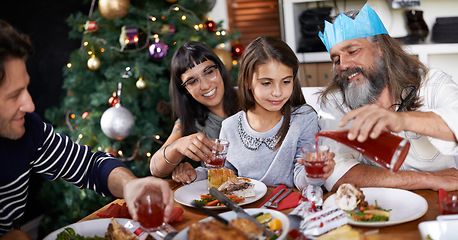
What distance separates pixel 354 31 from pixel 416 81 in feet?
1.20

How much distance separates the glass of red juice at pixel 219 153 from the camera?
1.85 meters

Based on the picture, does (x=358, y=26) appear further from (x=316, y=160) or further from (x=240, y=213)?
(x=240, y=213)

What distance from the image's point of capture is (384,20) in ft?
13.7

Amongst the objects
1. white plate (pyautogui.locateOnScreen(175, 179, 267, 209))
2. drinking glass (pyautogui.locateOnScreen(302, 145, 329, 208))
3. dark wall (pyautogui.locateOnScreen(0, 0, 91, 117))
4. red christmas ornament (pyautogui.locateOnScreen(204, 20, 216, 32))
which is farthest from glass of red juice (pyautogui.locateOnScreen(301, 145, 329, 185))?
dark wall (pyautogui.locateOnScreen(0, 0, 91, 117))

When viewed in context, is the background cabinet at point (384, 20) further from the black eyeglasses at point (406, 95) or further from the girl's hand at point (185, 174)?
the girl's hand at point (185, 174)

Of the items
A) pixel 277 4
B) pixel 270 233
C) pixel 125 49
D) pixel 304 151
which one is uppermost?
pixel 277 4

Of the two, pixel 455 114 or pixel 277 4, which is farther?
pixel 277 4

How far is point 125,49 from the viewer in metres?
3.63

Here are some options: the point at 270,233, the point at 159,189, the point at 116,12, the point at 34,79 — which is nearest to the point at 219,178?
the point at 159,189

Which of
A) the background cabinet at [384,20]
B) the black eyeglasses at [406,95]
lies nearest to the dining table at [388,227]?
the black eyeglasses at [406,95]

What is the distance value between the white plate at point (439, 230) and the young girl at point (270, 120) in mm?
800

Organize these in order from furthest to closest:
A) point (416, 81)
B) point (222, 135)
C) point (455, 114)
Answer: point (222, 135)
point (416, 81)
point (455, 114)

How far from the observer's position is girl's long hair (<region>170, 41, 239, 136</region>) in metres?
2.58

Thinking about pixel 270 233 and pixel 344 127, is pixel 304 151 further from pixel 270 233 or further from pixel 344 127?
pixel 270 233
